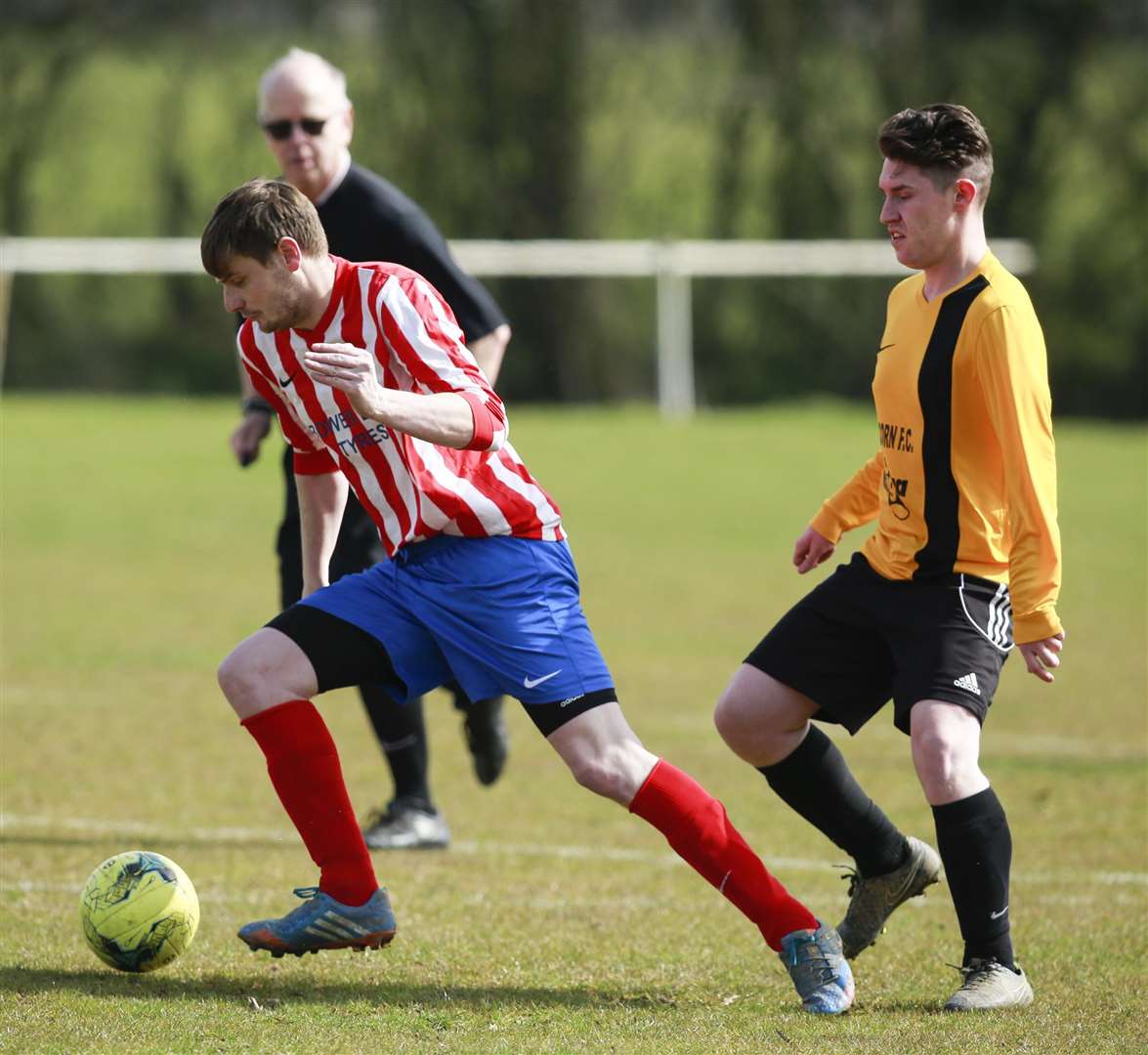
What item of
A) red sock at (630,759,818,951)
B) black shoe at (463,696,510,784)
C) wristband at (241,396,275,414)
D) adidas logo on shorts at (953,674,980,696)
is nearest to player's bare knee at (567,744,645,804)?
red sock at (630,759,818,951)

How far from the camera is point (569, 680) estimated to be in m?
4.17

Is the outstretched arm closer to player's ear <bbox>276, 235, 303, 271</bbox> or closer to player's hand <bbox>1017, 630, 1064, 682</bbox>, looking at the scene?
player's ear <bbox>276, 235, 303, 271</bbox>

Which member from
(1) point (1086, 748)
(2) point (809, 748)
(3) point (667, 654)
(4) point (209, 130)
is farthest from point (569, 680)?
(4) point (209, 130)

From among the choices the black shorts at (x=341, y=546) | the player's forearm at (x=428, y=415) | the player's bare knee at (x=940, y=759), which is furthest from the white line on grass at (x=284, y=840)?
the player's forearm at (x=428, y=415)

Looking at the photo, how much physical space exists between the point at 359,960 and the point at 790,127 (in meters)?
22.3

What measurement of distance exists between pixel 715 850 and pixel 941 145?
64.0 inches

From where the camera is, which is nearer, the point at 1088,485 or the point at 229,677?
the point at 229,677

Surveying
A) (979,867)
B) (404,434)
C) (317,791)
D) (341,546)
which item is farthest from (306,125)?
(979,867)

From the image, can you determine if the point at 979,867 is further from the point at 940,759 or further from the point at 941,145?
the point at 941,145

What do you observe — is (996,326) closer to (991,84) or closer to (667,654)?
(667,654)

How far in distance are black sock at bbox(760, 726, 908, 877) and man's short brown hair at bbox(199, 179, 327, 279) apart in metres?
1.64

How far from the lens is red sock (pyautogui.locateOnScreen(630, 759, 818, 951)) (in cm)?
417

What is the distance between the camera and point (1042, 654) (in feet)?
13.1

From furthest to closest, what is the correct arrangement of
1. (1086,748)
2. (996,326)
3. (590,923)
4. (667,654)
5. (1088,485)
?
(1088,485)
(667,654)
(1086,748)
(590,923)
(996,326)
